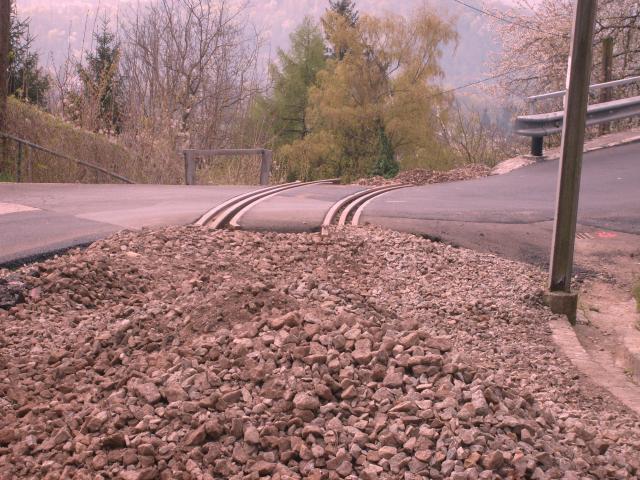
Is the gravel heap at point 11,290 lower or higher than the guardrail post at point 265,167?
lower

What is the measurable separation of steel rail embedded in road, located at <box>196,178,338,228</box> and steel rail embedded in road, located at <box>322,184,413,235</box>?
116cm

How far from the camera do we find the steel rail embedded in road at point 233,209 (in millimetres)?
10086

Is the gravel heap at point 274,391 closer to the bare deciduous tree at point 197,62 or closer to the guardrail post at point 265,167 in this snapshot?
the guardrail post at point 265,167

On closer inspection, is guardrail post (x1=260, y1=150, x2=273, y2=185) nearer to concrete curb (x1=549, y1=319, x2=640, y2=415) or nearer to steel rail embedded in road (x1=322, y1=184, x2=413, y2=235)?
steel rail embedded in road (x1=322, y1=184, x2=413, y2=235)

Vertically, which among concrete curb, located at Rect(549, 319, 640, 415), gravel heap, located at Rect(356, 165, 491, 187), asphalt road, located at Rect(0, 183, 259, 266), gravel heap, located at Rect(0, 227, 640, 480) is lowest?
concrete curb, located at Rect(549, 319, 640, 415)

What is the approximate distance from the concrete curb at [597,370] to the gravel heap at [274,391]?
14 cm

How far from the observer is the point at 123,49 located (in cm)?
2891

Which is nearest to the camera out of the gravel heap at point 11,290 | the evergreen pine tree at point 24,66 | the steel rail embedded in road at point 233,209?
the gravel heap at point 11,290

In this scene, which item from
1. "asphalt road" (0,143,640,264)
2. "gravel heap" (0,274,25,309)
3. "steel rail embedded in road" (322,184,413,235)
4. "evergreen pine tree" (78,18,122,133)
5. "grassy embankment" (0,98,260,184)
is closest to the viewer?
"gravel heap" (0,274,25,309)

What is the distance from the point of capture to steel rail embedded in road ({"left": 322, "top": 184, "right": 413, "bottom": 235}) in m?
10.3

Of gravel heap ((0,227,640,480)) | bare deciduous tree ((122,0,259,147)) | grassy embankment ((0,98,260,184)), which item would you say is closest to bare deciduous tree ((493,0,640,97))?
bare deciduous tree ((122,0,259,147))

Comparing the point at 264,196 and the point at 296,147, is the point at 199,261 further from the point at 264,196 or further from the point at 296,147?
the point at 296,147

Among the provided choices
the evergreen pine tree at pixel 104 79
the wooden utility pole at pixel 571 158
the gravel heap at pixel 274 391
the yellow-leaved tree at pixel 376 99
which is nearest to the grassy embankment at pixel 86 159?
the evergreen pine tree at pixel 104 79

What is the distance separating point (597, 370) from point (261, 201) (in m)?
6.43
